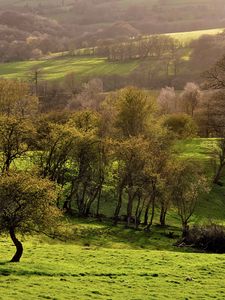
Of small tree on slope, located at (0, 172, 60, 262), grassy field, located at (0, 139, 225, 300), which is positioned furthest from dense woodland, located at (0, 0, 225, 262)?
grassy field, located at (0, 139, 225, 300)

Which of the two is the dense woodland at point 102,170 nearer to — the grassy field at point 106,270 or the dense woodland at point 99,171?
the dense woodland at point 99,171

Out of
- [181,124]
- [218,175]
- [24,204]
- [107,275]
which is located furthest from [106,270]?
[181,124]

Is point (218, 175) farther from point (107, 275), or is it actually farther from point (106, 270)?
point (107, 275)

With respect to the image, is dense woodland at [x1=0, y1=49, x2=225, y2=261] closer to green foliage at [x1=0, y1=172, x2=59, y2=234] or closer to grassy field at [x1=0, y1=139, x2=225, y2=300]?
green foliage at [x1=0, y1=172, x2=59, y2=234]

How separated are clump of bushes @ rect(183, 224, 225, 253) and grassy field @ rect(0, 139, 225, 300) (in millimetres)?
1990

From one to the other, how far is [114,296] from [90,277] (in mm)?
4165

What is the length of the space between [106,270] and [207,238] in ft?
68.0

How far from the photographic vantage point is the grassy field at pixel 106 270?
29.0m

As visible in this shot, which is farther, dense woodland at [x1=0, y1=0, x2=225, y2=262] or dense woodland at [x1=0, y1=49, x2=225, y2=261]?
dense woodland at [x1=0, y1=0, x2=225, y2=262]

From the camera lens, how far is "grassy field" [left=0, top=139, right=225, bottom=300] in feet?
95.2

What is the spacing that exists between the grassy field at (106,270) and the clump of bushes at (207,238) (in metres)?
1.99

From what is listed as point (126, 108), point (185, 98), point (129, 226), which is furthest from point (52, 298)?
point (185, 98)

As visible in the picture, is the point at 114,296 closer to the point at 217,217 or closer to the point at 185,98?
the point at 217,217

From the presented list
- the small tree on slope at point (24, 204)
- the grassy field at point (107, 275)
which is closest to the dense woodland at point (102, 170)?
the small tree on slope at point (24, 204)
